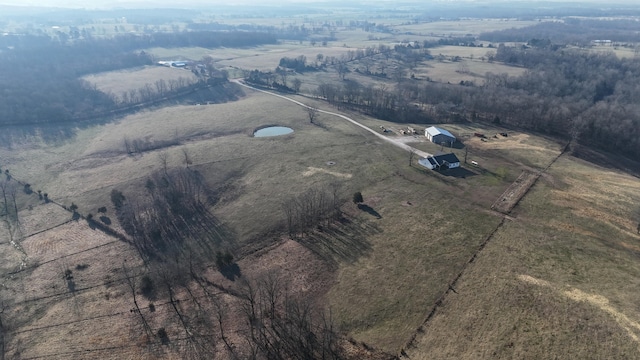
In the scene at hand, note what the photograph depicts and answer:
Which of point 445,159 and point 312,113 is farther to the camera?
point 312,113

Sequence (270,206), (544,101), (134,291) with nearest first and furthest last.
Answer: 1. (134,291)
2. (270,206)
3. (544,101)

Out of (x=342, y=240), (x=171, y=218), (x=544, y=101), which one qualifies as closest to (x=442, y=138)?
(x=544, y=101)

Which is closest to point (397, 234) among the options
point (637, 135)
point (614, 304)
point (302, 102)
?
point (614, 304)

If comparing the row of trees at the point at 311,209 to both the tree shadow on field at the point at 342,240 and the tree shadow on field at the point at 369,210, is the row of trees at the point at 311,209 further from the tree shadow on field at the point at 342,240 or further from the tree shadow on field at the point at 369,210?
the tree shadow on field at the point at 369,210

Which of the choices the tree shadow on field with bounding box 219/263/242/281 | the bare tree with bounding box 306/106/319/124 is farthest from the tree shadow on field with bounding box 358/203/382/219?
the bare tree with bounding box 306/106/319/124

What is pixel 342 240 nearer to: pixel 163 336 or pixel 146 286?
pixel 163 336

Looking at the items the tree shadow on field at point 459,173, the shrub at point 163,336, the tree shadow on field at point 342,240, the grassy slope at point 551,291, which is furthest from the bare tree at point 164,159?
the grassy slope at point 551,291
